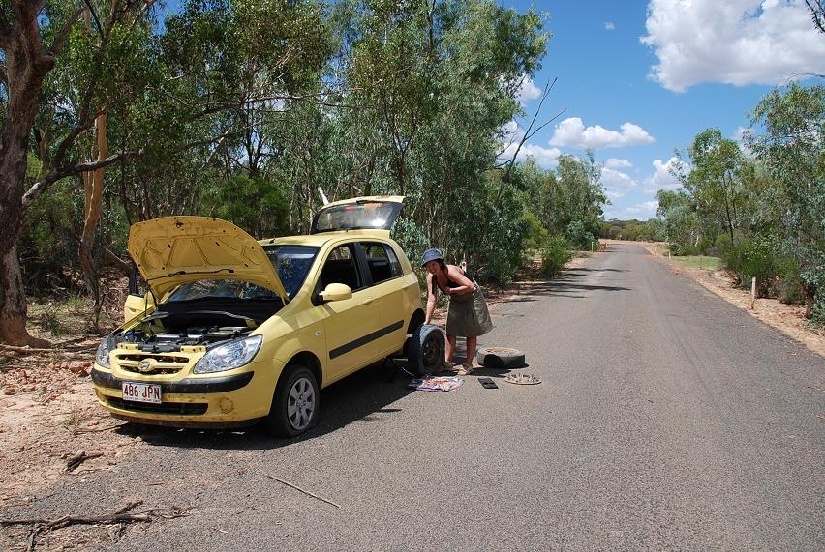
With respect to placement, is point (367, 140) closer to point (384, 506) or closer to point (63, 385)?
point (63, 385)

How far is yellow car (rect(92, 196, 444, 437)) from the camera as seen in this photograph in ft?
16.4

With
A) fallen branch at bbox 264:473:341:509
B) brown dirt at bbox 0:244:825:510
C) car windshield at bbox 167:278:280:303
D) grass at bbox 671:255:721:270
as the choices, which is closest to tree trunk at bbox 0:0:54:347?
brown dirt at bbox 0:244:825:510

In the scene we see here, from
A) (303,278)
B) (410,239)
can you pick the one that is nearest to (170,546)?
A: (303,278)

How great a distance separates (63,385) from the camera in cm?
724

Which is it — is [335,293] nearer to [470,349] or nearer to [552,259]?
[470,349]

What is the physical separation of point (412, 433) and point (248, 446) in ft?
4.55

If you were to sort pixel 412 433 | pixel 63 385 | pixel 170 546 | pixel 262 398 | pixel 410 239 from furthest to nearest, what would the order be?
pixel 410 239, pixel 63 385, pixel 412 433, pixel 262 398, pixel 170 546

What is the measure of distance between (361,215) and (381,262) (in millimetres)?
1297

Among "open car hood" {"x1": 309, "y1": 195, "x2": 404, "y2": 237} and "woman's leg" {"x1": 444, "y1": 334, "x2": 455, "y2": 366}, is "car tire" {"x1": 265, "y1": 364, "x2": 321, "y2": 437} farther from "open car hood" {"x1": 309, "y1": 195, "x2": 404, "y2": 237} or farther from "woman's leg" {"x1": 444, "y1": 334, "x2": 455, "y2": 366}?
"open car hood" {"x1": 309, "y1": 195, "x2": 404, "y2": 237}

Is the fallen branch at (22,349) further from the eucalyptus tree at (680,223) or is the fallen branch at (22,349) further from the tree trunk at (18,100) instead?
the eucalyptus tree at (680,223)

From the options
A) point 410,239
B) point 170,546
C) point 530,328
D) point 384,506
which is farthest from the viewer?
point 410,239

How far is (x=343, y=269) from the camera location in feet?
22.6

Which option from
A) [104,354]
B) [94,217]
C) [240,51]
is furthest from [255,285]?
[94,217]

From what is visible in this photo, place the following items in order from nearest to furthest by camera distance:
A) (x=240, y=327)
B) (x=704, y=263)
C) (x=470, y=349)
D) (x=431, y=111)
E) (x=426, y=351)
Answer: (x=240, y=327), (x=426, y=351), (x=470, y=349), (x=431, y=111), (x=704, y=263)
